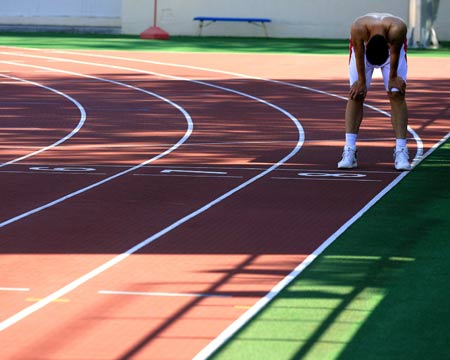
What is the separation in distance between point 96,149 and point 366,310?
916cm

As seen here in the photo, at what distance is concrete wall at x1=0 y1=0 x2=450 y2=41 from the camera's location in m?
47.2

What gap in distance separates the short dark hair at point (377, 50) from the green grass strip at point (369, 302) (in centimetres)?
302

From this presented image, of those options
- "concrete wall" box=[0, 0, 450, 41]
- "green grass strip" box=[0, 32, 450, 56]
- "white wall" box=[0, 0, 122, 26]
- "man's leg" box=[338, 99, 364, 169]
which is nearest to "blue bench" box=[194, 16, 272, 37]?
"concrete wall" box=[0, 0, 450, 41]

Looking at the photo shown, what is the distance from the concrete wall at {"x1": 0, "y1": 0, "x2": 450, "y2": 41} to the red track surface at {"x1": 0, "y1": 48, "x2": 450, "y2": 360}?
Result: 21.1 meters

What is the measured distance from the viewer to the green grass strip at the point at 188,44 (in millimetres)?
40219

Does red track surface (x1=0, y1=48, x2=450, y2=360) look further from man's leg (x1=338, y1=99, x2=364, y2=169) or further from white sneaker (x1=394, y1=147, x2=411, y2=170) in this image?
white sneaker (x1=394, y1=147, x2=411, y2=170)

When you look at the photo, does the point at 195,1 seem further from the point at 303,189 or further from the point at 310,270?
the point at 310,270

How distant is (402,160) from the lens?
1459 centimetres

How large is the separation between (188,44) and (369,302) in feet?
116

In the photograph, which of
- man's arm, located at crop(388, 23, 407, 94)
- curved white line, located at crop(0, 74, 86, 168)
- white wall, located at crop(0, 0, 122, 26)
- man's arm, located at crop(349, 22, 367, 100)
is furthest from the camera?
white wall, located at crop(0, 0, 122, 26)

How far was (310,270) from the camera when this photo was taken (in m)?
9.28

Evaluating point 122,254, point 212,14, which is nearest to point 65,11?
point 212,14

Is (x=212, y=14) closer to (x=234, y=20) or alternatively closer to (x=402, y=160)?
(x=234, y=20)

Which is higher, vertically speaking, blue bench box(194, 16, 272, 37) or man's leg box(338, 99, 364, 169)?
man's leg box(338, 99, 364, 169)
